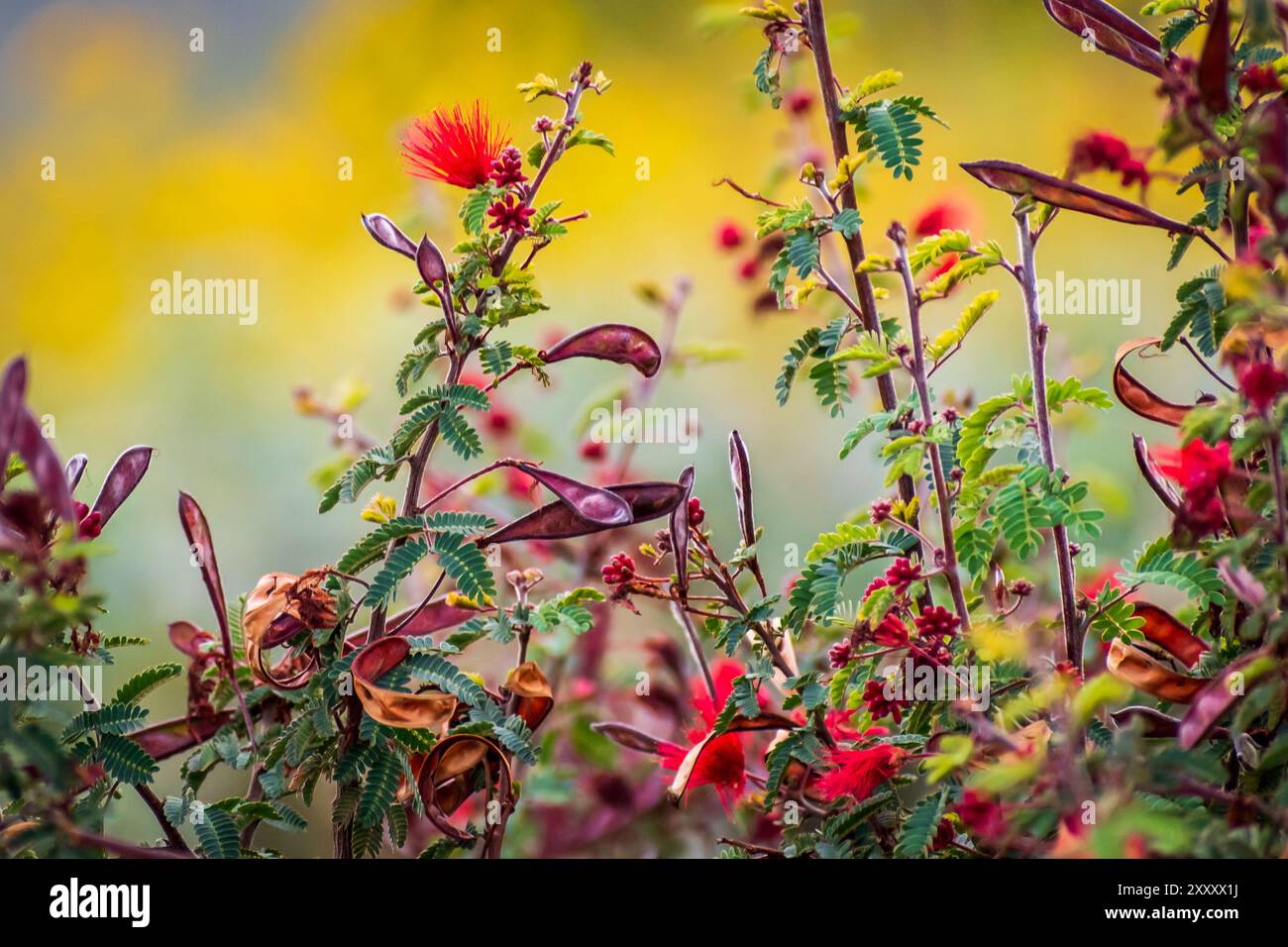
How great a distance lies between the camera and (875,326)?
79 cm

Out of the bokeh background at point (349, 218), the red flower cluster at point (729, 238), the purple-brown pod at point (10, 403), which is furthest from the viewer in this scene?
the bokeh background at point (349, 218)

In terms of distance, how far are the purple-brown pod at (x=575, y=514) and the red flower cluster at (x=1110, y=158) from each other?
0.98 feet

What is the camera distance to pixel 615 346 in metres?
0.77

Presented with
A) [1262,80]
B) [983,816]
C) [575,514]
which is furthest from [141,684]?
[1262,80]

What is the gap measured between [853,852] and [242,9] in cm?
134

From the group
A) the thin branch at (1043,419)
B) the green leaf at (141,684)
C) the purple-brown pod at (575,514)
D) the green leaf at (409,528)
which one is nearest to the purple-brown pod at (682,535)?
the purple-brown pod at (575,514)

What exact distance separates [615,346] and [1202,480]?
1.16 feet

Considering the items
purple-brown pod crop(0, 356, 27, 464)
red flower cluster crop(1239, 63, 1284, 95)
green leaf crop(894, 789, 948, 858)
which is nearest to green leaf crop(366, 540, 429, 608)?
purple-brown pod crop(0, 356, 27, 464)

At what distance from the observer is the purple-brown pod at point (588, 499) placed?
0.72 m

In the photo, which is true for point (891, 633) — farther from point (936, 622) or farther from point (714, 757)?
point (714, 757)

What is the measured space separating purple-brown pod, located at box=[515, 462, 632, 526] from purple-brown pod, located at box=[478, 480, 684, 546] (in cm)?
1

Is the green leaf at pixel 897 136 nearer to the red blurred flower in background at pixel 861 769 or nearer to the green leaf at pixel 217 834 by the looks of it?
the red blurred flower in background at pixel 861 769

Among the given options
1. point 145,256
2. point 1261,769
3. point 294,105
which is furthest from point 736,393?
point 1261,769
